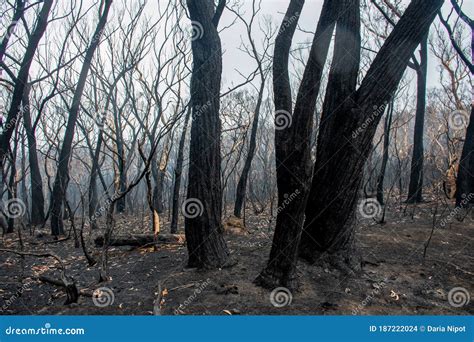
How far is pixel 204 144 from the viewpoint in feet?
11.9

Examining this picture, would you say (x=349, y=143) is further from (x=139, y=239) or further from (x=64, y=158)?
(x=64, y=158)

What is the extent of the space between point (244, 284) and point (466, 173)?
7.42 m

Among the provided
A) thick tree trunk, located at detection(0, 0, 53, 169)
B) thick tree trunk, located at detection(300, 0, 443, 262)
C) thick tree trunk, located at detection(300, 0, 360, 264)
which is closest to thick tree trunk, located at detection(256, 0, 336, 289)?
thick tree trunk, located at detection(300, 0, 360, 264)

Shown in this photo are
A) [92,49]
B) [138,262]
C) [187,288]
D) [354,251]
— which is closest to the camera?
[187,288]

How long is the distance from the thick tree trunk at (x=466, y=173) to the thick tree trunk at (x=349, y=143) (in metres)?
5.86

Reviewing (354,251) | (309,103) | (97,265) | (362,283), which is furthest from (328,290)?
(97,265)

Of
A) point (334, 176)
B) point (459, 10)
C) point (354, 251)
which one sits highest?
point (459, 10)

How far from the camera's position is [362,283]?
353cm

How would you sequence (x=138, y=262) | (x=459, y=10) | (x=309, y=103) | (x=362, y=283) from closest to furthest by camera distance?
(x=309, y=103) < (x=362, y=283) < (x=138, y=262) < (x=459, y=10)

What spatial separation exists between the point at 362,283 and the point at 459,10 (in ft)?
27.0

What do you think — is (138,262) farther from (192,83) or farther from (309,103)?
(309,103)

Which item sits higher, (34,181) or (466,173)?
(466,173)

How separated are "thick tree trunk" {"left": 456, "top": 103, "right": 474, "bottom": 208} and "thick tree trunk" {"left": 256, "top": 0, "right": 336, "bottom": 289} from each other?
6734 mm

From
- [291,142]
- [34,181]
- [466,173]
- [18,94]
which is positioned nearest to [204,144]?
[291,142]
